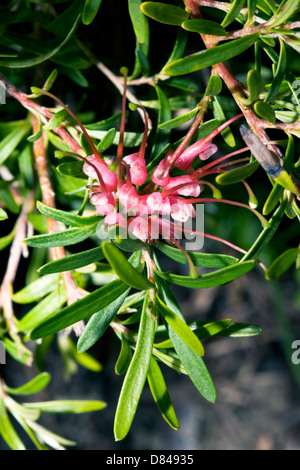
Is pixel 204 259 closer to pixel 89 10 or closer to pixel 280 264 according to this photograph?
pixel 280 264

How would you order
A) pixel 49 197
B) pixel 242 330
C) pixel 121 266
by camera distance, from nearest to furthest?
pixel 121 266 → pixel 242 330 → pixel 49 197

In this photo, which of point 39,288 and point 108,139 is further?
point 39,288

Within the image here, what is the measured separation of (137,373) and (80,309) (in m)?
0.08

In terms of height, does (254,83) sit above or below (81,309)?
above

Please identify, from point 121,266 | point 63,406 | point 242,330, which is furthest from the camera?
point 63,406

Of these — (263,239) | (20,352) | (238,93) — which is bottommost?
(20,352)

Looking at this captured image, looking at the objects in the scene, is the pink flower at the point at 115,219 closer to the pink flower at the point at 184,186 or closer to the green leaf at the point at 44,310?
the pink flower at the point at 184,186

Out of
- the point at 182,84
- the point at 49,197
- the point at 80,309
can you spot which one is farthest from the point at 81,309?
the point at 182,84

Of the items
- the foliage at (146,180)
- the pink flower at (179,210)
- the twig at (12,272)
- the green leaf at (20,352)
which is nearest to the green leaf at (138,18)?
the foliage at (146,180)

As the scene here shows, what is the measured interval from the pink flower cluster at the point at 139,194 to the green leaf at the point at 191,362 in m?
0.07

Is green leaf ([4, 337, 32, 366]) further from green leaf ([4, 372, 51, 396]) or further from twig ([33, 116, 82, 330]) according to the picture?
twig ([33, 116, 82, 330])

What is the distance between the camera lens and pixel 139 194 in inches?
15.4

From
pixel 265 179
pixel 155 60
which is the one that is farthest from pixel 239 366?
pixel 155 60

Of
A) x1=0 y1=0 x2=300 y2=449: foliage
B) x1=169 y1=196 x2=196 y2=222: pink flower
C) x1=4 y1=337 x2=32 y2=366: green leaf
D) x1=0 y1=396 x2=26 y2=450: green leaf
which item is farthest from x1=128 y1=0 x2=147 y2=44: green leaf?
x1=0 y1=396 x2=26 y2=450: green leaf
